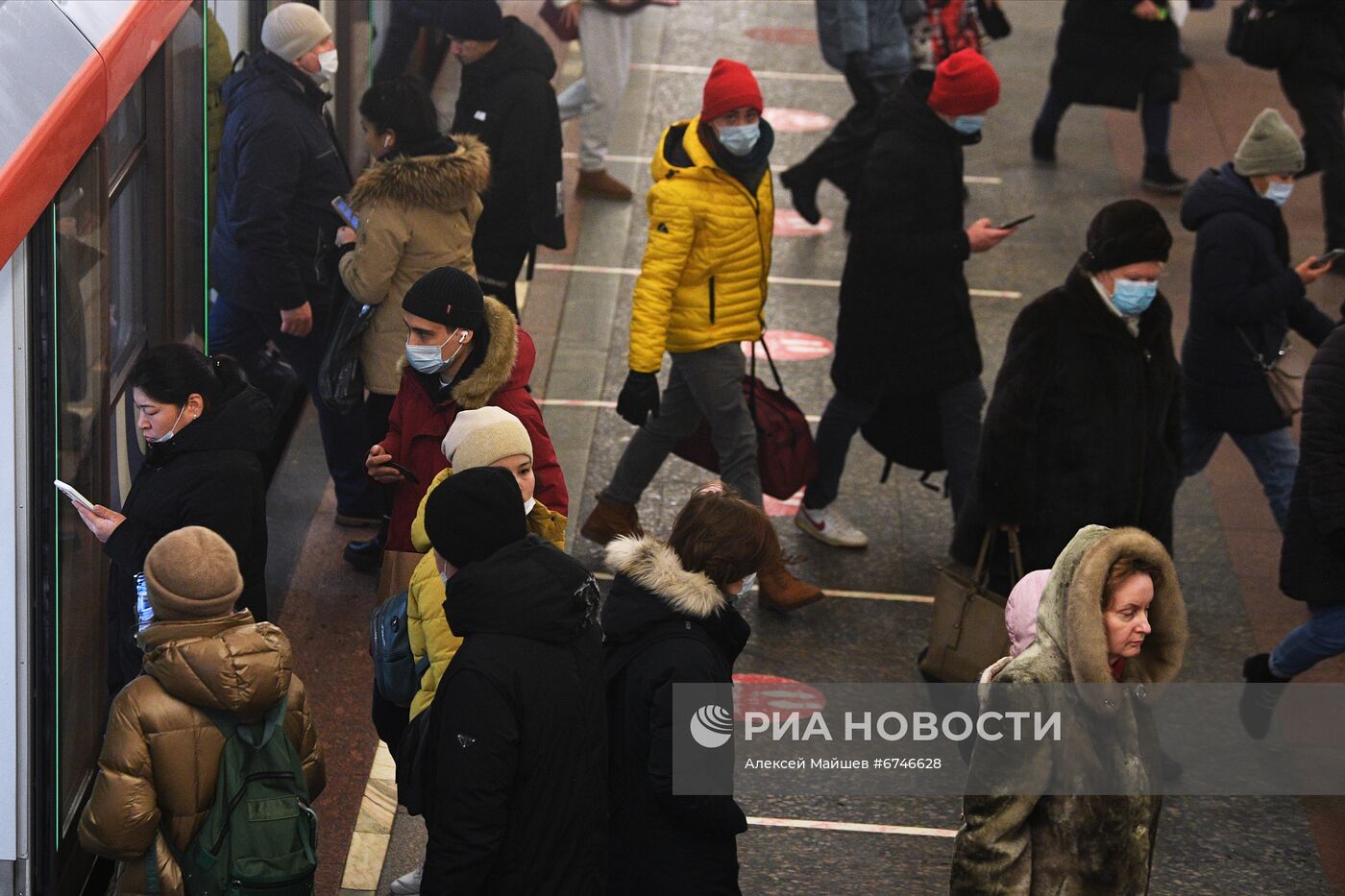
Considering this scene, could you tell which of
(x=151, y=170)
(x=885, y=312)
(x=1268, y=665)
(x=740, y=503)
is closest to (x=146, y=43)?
(x=151, y=170)

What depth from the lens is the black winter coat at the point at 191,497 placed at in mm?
4863

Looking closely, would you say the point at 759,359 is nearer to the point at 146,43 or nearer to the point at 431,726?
the point at 146,43

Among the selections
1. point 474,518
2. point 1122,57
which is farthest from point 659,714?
point 1122,57

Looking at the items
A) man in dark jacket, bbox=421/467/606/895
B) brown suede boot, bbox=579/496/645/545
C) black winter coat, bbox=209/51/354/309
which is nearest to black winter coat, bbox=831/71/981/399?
brown suede boot, bbox=579/496/645/545

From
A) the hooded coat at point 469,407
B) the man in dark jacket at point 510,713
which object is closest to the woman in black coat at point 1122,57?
the hooded coat at point 469,407

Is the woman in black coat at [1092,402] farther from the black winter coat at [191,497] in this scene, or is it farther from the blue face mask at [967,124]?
the black winter coat at [191,497]

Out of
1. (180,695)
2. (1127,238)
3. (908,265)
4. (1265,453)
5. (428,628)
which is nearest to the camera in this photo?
(180,695)

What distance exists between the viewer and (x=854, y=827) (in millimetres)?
5988

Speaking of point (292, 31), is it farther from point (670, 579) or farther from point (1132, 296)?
point (670, 579)

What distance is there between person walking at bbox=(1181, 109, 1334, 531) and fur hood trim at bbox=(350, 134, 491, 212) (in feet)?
9.19

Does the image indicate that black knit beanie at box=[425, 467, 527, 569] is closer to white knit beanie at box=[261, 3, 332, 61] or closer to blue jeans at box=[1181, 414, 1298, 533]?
white knit beanie at box=[261, 3, 332, 61]

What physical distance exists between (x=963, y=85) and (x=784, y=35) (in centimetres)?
789

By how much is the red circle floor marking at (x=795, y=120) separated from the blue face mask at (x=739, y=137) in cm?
564

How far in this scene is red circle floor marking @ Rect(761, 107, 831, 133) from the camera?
40.6ft
